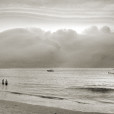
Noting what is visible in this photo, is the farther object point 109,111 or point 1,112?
point 109,111

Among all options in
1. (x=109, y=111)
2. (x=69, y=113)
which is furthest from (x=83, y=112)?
(x=109, y=111)

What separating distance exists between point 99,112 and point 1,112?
14507 mm

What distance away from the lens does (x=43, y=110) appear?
1401 inches

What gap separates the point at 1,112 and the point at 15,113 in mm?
2089

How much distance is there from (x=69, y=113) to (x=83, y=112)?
2.28m

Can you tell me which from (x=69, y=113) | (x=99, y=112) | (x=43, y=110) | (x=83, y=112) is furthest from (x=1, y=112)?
(x=99, y=112)

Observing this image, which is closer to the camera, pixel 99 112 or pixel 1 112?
pixel 1 112

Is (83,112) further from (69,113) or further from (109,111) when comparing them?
(109,111)

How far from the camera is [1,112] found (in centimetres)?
3284

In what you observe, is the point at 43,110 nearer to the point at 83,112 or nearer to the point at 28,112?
the point at 28,112

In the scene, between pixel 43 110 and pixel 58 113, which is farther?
pixel 43 110

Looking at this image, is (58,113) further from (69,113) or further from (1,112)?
(1,112)

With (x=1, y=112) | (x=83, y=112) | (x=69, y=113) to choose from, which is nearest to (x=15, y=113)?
(x=1, y=112)

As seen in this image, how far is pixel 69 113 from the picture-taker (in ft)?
111
